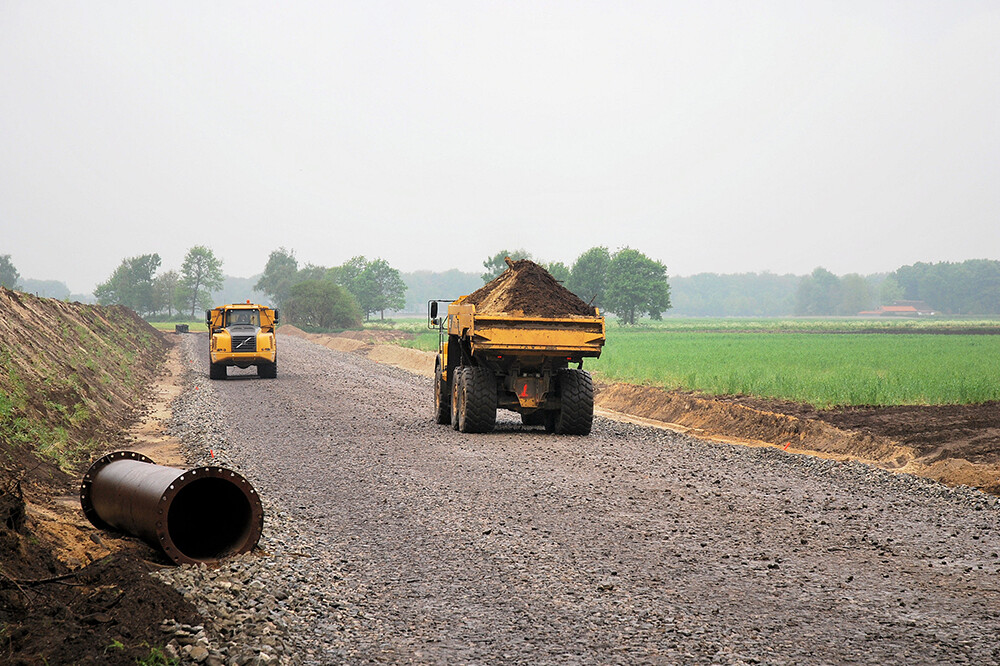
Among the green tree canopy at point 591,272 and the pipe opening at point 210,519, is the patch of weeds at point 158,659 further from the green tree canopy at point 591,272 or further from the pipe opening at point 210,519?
the green tree canopy at point 591,272

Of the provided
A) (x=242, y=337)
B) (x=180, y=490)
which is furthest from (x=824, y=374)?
(x=180, y=490)

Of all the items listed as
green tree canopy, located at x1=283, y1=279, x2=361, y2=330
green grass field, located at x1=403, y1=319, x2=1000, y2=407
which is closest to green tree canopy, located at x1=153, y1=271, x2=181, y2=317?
green tree canopy, located at x1=283, y1=279, x2=361, y2=330

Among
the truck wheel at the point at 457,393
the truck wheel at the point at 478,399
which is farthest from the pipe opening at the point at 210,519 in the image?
the truck wheel at the point at 457,393

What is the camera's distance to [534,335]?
49.9 ft

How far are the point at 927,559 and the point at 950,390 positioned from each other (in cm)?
1313

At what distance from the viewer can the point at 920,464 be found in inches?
518

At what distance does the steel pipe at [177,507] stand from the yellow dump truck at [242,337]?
20.4m

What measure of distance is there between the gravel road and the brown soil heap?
9.27 feet

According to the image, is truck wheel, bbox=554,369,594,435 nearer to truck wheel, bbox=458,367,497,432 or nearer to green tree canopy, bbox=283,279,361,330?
truck wheel, bbox=458,367,497,432

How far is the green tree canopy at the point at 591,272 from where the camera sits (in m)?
128

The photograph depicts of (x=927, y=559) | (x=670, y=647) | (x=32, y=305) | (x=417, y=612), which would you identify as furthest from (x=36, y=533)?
(x=32, y=305)

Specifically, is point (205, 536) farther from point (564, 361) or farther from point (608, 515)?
point (564, 361)

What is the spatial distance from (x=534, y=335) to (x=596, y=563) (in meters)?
8.01

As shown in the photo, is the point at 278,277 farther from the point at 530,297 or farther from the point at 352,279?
the point at 530,297
